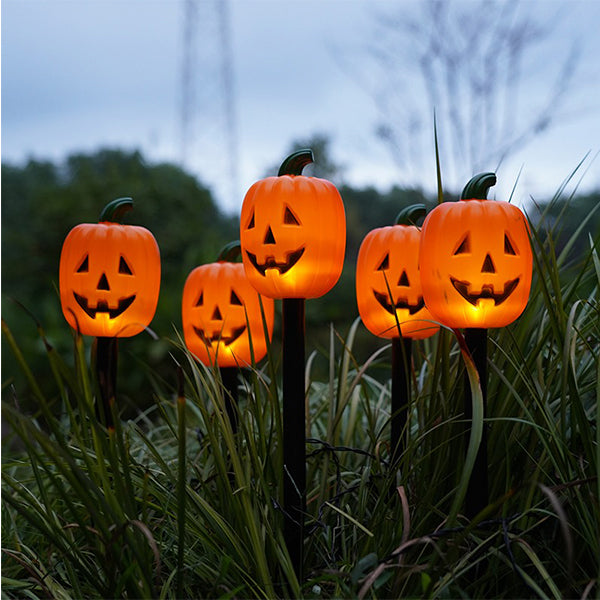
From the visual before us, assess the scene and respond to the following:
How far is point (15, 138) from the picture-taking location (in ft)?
23.9

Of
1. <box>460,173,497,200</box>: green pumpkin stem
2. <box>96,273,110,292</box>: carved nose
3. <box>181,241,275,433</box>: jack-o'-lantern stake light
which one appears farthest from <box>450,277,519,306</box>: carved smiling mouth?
<box>96,273,110,292</box>: carved nose

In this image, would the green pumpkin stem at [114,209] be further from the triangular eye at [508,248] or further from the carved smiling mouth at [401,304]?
the triangular eye at [508,248]

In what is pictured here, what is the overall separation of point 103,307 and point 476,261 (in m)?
0.86

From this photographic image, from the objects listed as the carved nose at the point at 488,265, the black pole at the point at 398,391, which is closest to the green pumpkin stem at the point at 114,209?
the black pole at the point at 398,391

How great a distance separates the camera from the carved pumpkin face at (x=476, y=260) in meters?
1.12

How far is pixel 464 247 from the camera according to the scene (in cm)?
114

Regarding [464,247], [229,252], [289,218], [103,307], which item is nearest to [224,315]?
[229,252]

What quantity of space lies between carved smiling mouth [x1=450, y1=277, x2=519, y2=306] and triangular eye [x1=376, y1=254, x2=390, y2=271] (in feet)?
0.92

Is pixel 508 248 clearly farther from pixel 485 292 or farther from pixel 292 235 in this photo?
pixel 292 235

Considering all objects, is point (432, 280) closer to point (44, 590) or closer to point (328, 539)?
point (328, 539)

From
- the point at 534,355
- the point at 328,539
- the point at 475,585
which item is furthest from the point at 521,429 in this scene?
the point at 328,539

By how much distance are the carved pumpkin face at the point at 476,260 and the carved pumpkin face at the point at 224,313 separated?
55 centimetres

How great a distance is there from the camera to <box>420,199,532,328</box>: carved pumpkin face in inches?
44.1

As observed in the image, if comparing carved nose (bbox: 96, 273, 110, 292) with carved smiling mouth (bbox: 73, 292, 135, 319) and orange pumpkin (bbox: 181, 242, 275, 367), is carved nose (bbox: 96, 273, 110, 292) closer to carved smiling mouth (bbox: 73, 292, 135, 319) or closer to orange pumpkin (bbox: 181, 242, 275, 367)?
carved smiling mouth (bbox: 73, 292, 135, 319)
